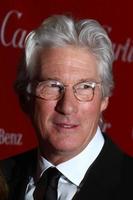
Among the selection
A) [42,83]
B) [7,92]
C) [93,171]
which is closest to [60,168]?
[93,171]

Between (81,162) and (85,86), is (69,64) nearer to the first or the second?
(85,86)

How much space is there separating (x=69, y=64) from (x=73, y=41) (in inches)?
2.4

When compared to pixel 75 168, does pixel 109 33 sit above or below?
above

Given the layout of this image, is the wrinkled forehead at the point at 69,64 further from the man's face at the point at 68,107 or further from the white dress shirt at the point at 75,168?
the white dress shirt at the point at 75,168

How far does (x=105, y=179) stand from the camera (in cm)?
195

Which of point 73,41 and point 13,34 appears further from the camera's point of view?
point 13,34

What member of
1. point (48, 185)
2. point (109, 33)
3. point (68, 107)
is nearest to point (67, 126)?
point (68, 107)

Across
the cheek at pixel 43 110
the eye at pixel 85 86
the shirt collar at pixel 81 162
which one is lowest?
the shirt collar at pixel 81 162

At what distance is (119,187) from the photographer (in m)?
1.90

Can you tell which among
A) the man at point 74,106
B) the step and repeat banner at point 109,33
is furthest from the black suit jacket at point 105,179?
the step and repeat banner at point 109,33

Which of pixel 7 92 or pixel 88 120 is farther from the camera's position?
pixel 7 92

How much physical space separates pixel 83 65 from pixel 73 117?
0.14m

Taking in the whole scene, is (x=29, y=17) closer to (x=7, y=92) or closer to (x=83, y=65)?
(x=7, y=92)

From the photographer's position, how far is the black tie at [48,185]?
1934 millimetres
